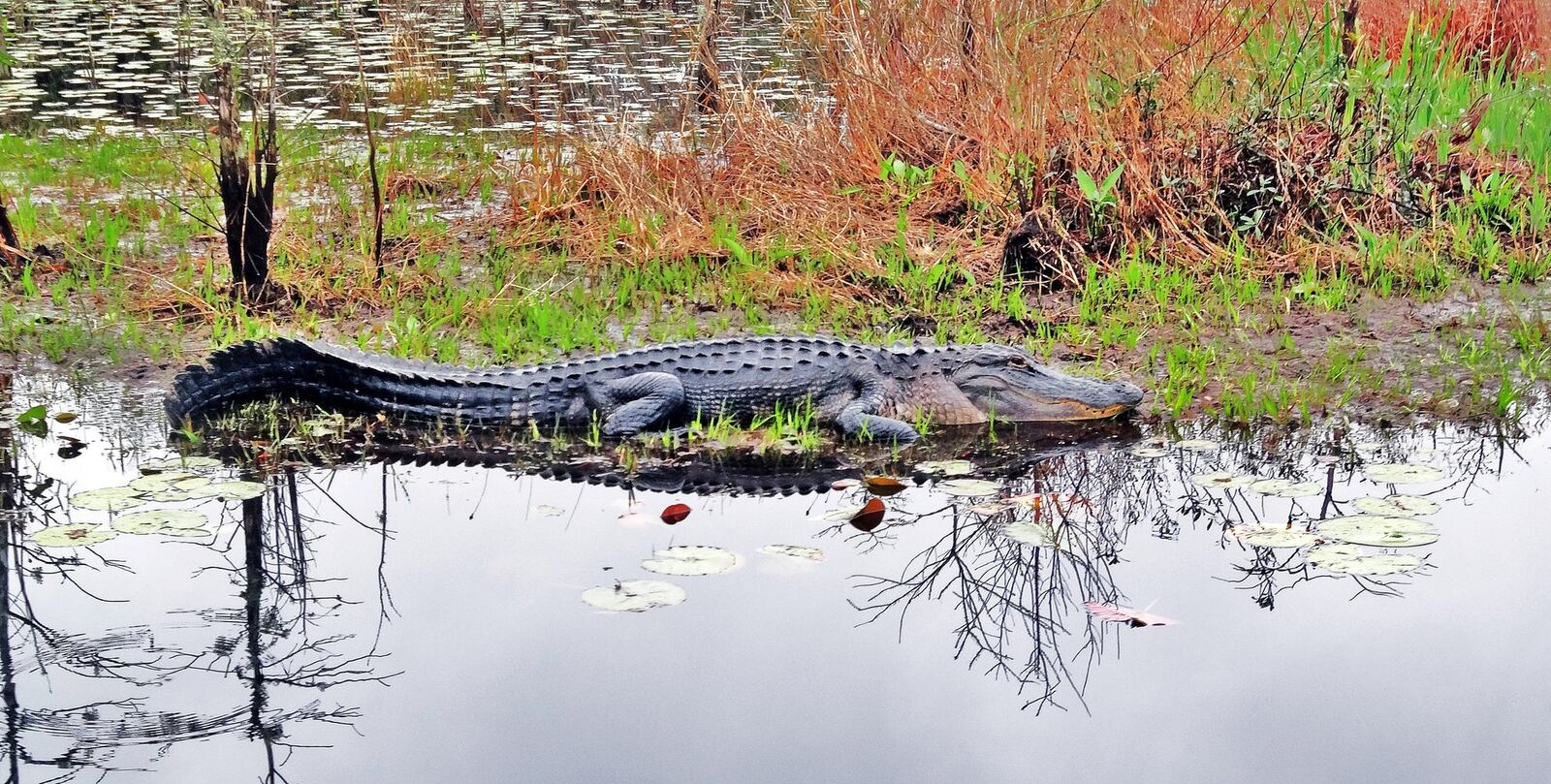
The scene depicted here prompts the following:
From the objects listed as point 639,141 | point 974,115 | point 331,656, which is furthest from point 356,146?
point 331,656

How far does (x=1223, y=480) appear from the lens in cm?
435

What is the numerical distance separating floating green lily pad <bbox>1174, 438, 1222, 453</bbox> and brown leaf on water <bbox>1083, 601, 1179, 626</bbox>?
4.40 ft

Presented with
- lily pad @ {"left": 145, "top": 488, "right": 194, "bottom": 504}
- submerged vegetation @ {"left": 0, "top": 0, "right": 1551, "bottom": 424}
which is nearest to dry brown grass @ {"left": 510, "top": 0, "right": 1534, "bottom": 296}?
submerged vegetation @ {"left": 0, "top": 0, "right": 1551, "bottom": 424}

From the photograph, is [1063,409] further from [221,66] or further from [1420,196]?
[221,66]

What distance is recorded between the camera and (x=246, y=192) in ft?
19.3

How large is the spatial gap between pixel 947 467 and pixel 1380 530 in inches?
52.2

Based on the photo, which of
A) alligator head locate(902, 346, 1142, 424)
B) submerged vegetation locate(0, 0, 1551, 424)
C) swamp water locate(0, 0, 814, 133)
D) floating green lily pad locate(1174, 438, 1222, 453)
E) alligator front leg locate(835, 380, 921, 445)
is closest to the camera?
floating green lily pad locate(1174, 438, 1222, 453)

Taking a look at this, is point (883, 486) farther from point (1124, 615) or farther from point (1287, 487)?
point (1287, 487)

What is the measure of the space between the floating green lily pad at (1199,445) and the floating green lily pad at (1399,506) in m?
0.64

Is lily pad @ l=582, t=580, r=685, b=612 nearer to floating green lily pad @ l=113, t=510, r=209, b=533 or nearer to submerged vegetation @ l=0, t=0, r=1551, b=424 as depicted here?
floating green lily pad @ l=113, t=510, r=209, b=533

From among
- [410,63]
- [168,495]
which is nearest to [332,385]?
[168,495]

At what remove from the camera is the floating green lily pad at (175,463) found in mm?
4414

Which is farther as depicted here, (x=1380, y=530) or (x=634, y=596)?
(x=1380, y=530)

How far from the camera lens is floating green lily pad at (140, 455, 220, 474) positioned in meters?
4.41
